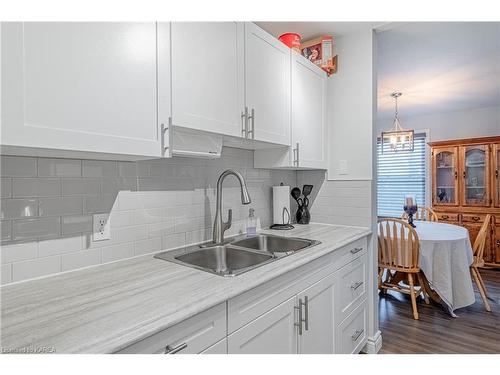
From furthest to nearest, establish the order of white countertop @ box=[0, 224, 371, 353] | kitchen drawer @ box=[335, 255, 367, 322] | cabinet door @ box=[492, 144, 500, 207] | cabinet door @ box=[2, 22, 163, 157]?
1. cabinet door @ box=[492, 144, 500, 207]
2. kitchen drawer @ box=[335, 255, 367, 322]
3. cabinet door @ box=[2, 22, 163, 157]
4. white countertop @ box=[0, 224, 371, 353]

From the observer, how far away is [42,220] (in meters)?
1.13

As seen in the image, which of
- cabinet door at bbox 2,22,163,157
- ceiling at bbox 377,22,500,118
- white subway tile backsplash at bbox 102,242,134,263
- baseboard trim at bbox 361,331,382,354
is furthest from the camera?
ceiling at bbox 377,22,500,118

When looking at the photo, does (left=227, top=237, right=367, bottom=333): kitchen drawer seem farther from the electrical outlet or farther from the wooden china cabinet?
the wooden china cabinet

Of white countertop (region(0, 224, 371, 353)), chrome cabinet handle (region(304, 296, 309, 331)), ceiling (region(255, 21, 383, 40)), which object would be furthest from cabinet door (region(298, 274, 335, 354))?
ceiling (region(255, 21, 383, 40))

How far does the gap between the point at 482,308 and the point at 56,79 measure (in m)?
3.69

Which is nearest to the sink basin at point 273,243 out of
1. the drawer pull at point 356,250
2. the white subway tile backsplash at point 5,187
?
the drawer pull at point 356,250

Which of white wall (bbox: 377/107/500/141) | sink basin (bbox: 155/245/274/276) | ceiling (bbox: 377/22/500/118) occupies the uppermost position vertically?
ceiling (bbox: 377/22/500/118)

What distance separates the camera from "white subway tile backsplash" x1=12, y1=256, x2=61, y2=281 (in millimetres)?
1067

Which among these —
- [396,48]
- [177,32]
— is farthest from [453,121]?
[177,32]

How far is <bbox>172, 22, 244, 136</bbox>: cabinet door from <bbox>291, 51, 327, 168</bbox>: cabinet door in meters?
0.56

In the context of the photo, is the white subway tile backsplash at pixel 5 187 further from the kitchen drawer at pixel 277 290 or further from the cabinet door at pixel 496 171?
the cabinet door at pixel 496 171

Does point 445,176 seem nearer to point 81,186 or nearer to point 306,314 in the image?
point 306,314

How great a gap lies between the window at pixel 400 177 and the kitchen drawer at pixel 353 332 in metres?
3.37
